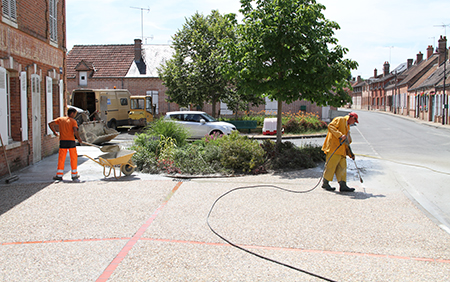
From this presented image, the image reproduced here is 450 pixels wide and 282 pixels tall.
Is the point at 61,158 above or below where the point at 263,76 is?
below

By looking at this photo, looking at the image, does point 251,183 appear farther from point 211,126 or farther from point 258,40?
point 211,126

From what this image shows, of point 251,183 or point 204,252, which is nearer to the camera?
point 204,252

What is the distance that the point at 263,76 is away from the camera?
11914mm

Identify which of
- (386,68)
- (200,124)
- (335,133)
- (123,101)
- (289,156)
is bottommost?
(289,156)

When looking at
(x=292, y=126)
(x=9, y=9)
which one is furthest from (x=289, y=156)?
(x=292, y=126)

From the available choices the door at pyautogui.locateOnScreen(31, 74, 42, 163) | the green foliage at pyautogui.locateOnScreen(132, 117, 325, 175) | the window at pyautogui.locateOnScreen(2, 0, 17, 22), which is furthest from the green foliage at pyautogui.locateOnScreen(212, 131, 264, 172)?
the window at pyautogui.locateOnScreen(2, 0, 17, 22)

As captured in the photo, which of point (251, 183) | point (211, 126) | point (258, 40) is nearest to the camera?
point (251, 183)

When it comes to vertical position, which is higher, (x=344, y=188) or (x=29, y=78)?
(x=29, y=78)

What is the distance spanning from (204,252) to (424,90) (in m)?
45.6

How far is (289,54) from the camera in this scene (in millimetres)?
11477

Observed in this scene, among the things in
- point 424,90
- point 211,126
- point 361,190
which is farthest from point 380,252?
point 424,90

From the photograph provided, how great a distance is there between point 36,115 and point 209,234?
873cm

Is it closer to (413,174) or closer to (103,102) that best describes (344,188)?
(413,174)

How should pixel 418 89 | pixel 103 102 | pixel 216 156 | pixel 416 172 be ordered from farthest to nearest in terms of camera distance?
pixel 418 89
pixel 103 102
pixel 216 156
pixel 416 172
